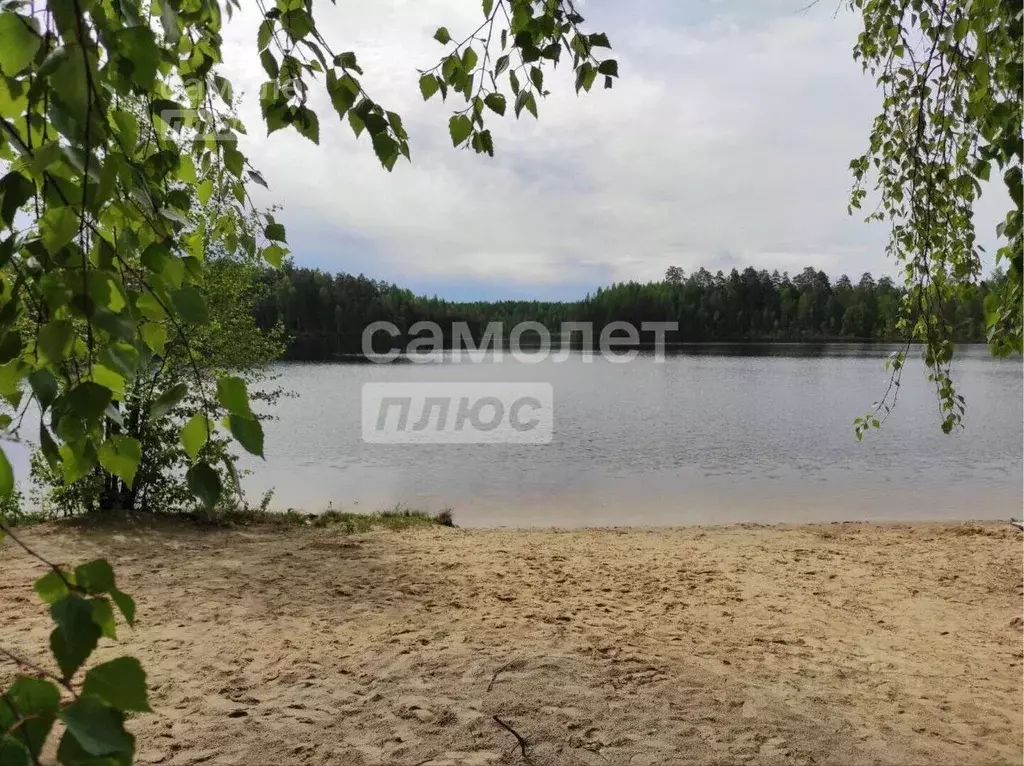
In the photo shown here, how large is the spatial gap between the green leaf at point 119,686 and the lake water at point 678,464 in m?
11.2

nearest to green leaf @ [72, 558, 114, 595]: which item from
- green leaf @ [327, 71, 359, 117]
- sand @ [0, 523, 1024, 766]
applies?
green leaf @ [327, 71, 359, 117]

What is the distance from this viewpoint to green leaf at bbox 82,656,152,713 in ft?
2.33

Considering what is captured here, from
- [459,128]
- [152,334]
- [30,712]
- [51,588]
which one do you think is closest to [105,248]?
[152,334]

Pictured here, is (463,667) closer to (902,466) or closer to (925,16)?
(925,16)

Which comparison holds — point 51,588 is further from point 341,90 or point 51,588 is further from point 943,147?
point 943,147

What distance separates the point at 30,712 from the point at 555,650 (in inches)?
148

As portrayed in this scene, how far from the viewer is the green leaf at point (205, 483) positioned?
86 centimetres

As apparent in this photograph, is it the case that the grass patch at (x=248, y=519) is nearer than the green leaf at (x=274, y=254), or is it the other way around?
the green leaf at (x=274, y=254)

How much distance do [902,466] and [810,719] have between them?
54.4 ft

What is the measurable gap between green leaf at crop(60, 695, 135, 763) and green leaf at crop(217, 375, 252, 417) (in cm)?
33

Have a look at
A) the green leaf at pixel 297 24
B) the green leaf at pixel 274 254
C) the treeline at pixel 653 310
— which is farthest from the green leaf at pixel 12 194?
the treeline at pixel 653 310

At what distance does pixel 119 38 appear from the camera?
0.85 metres

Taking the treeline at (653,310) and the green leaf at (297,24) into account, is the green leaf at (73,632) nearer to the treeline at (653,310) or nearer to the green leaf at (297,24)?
the green leaf at (297,24)

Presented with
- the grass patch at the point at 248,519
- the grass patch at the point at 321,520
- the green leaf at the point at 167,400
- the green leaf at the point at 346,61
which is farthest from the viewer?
the grass patch at the point at 321,520
